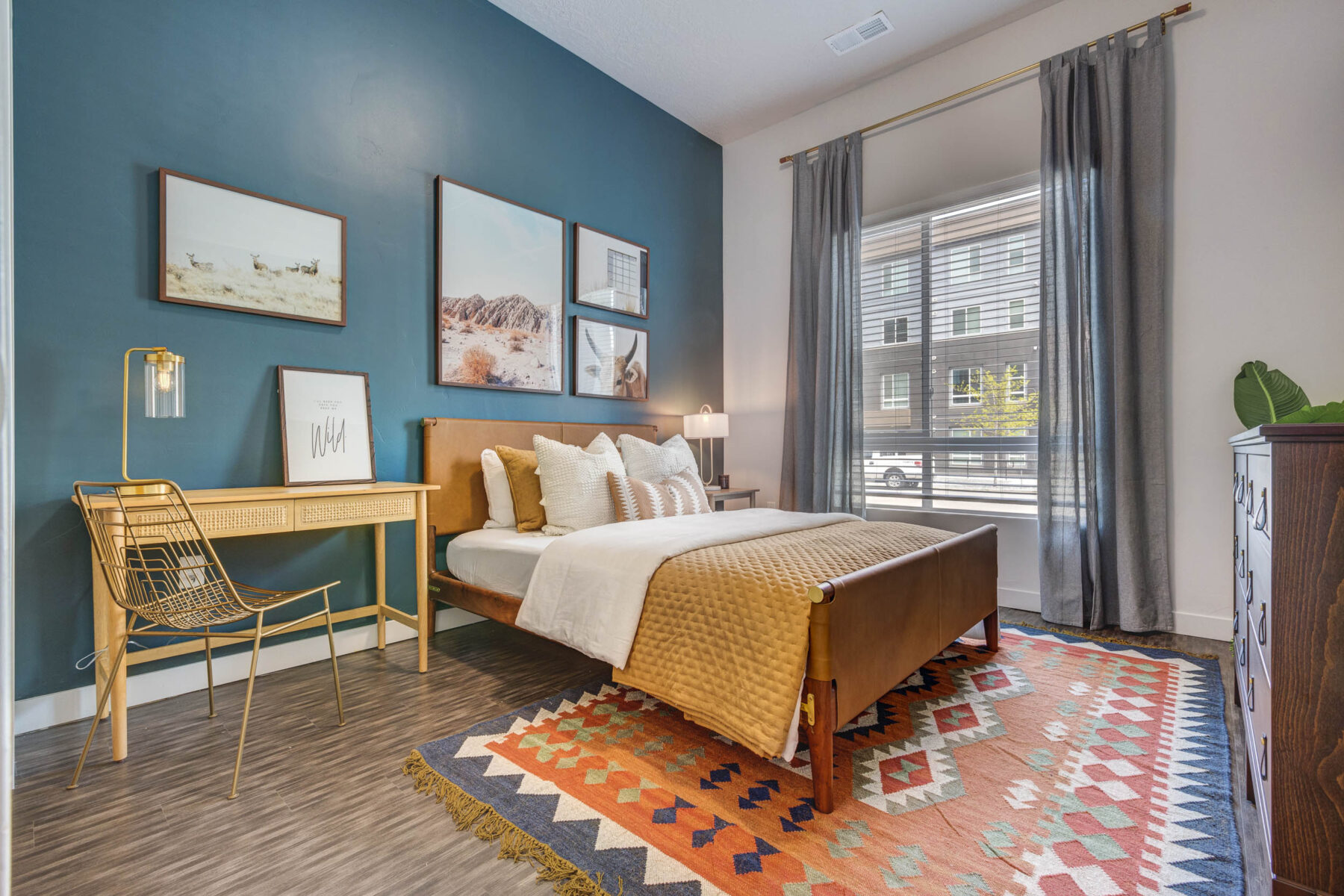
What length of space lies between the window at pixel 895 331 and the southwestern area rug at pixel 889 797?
2.39 meters

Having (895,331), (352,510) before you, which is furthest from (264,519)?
(895,331)

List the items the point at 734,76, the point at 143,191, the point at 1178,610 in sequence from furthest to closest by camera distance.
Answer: the point at 734,76
the point at 1178,610
the point at 143,191

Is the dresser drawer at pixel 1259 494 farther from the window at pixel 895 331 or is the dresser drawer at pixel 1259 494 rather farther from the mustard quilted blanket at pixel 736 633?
the window at pixel 895 331

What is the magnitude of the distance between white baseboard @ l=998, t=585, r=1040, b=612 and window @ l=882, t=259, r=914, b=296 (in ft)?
6.54

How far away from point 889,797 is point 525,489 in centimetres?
207

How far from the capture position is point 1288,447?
3.17 feet

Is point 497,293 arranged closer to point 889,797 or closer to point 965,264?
point 965,264

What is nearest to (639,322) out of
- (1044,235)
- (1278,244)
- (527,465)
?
(527,465)

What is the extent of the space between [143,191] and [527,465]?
5.98 feet

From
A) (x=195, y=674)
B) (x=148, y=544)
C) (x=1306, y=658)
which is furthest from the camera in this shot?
(x=195, y=674)

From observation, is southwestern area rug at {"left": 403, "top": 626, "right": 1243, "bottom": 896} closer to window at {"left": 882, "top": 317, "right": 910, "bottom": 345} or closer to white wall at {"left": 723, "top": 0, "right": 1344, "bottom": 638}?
white wall at {"left": 723, "top": 0, "right": 1344, "bottom": 638}

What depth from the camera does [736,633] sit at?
5.70ft

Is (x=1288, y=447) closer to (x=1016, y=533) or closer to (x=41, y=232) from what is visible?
(x=1016, y=533)

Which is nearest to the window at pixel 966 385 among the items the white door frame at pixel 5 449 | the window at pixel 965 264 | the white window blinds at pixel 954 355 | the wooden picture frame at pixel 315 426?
the white window blinds at pixel 954 355
